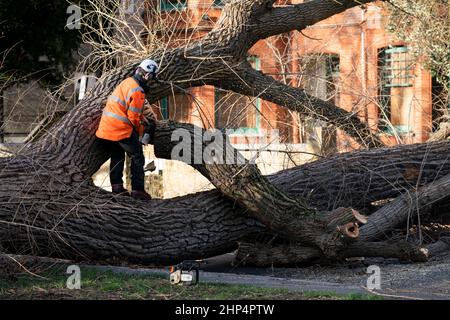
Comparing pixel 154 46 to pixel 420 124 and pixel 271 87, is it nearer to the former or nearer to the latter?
pixel 271 87

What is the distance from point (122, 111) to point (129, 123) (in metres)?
0.18

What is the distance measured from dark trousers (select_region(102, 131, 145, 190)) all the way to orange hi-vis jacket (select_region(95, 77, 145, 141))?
0.18m

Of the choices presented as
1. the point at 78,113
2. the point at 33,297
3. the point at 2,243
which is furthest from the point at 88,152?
the point at 33,297

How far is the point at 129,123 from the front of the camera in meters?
11.8

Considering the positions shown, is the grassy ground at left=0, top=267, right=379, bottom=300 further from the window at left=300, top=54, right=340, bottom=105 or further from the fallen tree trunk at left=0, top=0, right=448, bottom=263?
the window at left=300, top=54, right=340, bottom=105

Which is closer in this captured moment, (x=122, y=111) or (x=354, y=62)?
(x=122, y=111)

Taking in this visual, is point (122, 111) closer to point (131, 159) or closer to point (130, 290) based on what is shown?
point (131, 159)

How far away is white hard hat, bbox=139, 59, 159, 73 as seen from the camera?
1192 cm

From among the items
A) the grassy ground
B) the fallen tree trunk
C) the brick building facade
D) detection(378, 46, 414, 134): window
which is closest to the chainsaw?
the grassy ground

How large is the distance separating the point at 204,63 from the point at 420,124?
11853mm

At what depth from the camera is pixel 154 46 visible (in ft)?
42.9

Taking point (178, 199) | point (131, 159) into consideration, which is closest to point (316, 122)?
point (178, 199)

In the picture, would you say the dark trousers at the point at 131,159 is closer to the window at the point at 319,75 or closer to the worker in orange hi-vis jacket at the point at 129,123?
the worker in orange hi-vis jacket at the point at 129,123

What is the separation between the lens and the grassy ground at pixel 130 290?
883 cm
